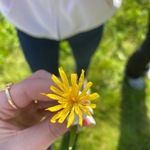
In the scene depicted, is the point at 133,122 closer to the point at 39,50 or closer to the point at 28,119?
the point at 39,50

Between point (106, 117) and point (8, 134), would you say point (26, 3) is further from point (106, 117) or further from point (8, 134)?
point (106, 117)

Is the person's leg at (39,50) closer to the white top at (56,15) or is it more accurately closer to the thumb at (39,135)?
the white top at (56,15)

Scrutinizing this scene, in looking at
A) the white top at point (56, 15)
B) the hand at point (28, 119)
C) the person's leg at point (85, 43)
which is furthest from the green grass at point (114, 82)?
the hand at point (28, 119)

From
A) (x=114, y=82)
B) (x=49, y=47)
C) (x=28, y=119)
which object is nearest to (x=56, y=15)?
(x=49, y=47)

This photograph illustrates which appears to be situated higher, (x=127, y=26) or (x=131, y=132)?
(x=127, y=26)

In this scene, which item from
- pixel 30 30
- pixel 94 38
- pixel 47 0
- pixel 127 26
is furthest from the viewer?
pixel 127 26

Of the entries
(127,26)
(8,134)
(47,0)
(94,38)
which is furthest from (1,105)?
(127,26)

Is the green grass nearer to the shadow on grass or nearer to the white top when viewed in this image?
the shadow on grass
